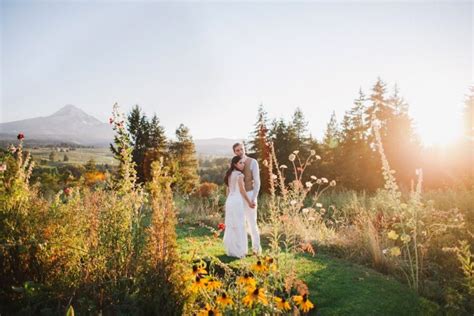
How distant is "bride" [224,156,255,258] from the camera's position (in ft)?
20.7

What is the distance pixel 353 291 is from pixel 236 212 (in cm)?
275

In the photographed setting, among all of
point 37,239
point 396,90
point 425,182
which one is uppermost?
point 396,90

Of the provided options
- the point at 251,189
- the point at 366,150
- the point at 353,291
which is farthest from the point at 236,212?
the point at 366,150

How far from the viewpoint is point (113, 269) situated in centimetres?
359

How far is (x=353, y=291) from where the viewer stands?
4266mm

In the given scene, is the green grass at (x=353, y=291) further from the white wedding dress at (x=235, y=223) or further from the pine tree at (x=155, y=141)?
the pine tree at (x=155, y=141)

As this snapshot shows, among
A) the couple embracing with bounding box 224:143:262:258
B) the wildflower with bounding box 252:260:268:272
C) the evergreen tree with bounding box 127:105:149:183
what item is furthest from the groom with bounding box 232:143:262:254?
the evergreen tree with bounding box 127:105:149:183

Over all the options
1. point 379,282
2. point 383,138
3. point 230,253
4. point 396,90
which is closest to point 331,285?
point 379,282

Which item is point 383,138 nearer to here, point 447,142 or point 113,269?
point 447,142

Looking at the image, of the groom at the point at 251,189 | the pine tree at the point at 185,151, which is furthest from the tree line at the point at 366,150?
the groom at the point at 251,189

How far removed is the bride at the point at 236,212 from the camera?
6.31 metres

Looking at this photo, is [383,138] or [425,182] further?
[383,138]

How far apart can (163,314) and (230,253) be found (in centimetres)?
320

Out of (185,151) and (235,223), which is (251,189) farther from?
(185,151)
